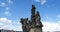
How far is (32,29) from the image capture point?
3938cm

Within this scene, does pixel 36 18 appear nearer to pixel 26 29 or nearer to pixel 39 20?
pixel 39 20

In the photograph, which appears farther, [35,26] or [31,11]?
[31,11]

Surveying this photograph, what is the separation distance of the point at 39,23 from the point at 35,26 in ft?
4.90

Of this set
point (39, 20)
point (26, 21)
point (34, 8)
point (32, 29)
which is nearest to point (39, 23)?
point (39, 20)

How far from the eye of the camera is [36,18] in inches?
1473

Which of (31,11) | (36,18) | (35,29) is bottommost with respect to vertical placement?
(35,29)

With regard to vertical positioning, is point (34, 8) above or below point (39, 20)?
above

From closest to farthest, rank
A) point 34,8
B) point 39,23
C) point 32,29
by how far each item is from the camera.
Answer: point 39,23 → point 32,29 → point 34,8

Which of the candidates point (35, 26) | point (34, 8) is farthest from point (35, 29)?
point (34, 8)

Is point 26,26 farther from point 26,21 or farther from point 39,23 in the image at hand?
point 39,23

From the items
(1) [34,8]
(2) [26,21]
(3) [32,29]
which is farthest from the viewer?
(2) [26,21]

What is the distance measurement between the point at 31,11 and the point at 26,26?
5.58m

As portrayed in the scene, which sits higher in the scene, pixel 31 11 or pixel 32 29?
pixel 31 11

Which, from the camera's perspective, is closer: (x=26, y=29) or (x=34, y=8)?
(x=34, y=8)
